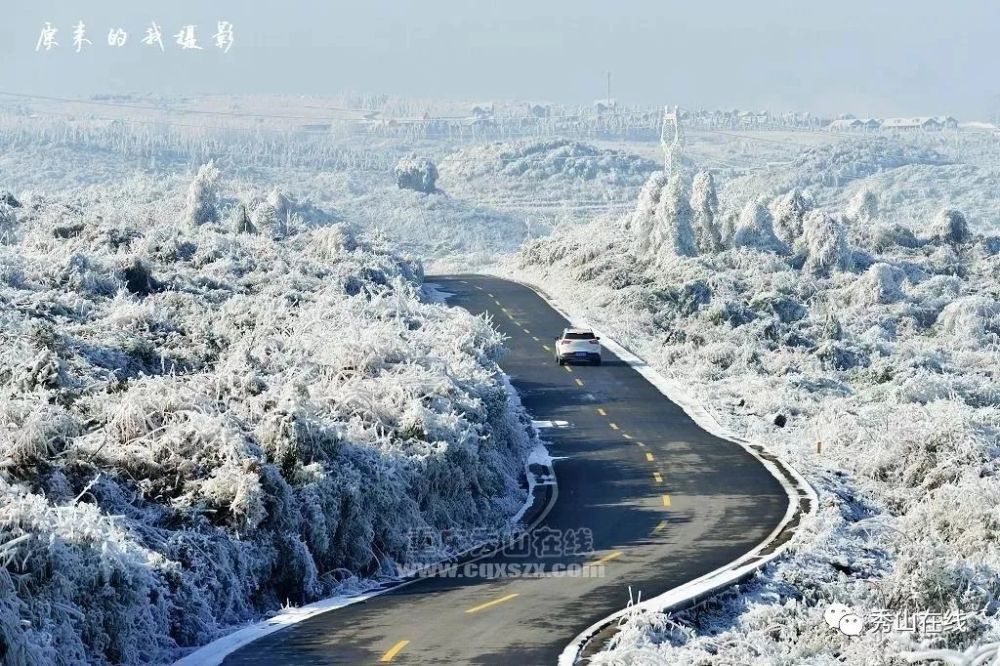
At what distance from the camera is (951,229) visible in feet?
317

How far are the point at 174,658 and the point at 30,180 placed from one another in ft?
615

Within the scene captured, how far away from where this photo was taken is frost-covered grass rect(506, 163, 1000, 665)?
73.3 ft

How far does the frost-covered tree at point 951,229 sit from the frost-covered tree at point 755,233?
56.8 ft

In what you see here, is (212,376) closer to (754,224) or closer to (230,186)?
(754,224)

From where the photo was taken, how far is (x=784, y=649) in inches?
803

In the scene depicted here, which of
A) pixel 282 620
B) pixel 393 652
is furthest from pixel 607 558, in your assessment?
pixel 393 652

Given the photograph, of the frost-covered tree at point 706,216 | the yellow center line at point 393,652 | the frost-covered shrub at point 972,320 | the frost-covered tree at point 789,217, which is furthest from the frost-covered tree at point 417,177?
the yellow center line at point 393,652

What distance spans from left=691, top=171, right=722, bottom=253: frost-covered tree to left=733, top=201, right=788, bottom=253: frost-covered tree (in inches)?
46.3


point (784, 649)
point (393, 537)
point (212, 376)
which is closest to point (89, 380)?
point (212, 376)

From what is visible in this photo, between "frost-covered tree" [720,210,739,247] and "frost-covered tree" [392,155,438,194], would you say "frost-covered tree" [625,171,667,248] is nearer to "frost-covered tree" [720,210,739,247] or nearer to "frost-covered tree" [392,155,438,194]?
"frost-covered tree" [720,210,739,247]

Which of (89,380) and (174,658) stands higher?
(89,380)

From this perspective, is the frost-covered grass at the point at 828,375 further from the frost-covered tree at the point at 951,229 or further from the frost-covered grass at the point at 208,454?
the frost-covered grass at the point at 208,454

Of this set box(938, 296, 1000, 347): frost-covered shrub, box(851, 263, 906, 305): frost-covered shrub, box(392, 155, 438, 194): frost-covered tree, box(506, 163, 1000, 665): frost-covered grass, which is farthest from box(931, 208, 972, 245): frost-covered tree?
box(392, 155, 438, 194): frost-covered tree

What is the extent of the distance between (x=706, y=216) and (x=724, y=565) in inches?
2327
